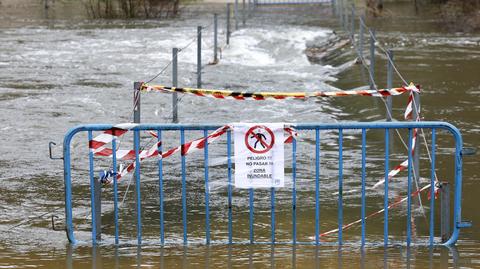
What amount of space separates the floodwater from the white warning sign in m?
0.43

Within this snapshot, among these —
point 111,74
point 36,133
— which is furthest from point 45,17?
point 36,133

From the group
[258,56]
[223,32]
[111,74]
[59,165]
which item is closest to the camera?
[59,165]

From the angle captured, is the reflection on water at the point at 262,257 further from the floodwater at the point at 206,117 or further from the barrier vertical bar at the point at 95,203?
the barrier vertical bar at the point at 95,203

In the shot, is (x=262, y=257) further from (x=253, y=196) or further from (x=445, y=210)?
(x=253, y=196)

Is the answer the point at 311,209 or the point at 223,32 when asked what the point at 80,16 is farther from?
the point at 311,209

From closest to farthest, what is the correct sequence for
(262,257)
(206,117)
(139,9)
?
(262,257)
(206,117)
(139,9)

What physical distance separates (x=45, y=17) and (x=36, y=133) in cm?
2809

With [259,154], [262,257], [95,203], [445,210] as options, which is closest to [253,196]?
[259,154]

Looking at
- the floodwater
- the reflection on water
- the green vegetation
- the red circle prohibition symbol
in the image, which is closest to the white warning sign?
the red circle prohibition symbol

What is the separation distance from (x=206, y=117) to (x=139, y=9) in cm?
2692

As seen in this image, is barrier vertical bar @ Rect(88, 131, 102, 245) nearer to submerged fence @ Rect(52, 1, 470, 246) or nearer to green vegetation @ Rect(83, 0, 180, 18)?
submerged fence @ Rect(52, 1, 470, 246)

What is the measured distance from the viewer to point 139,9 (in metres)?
42.2

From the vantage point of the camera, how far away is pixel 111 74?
22438 mm

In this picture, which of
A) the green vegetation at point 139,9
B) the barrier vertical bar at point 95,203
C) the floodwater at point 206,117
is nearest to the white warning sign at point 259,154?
the floodwater at point 206,117
